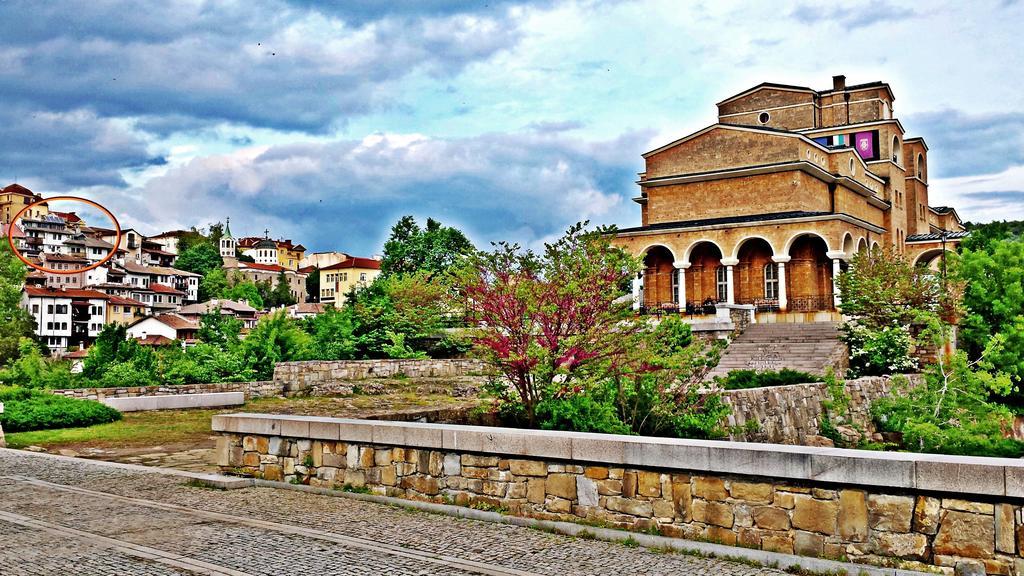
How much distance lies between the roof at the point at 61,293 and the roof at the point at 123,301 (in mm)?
1582

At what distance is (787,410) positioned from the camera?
19.7 metres

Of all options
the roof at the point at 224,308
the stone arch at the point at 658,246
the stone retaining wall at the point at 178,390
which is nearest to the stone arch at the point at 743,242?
the stone arch at the point at 658,246

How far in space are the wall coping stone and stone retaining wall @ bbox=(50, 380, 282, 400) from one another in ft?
50.5

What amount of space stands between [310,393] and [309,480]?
56.4 ft

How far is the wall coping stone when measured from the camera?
6.20 meters

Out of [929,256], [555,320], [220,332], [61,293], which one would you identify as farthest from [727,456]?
[61,293]

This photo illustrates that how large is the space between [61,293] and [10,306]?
21890mm

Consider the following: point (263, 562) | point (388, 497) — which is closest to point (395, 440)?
point (388, 497)

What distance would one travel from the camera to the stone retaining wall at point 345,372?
1064 inches

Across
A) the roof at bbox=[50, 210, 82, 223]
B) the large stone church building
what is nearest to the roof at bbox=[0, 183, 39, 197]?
the roof at bbox=[50, 210, 82, 223]

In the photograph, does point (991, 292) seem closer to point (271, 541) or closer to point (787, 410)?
point (787, 410)

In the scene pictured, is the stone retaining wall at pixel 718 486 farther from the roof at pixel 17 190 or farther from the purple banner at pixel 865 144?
the roof at pixel 17 190

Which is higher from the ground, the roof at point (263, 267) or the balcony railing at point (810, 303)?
the roof at point (263, 267)

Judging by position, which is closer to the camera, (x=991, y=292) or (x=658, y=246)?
(x=991, y=292)
